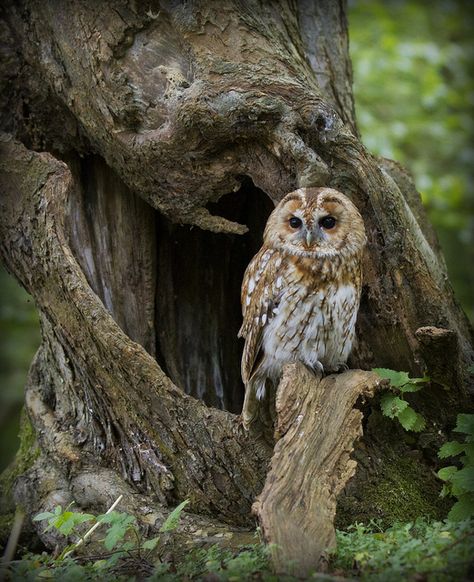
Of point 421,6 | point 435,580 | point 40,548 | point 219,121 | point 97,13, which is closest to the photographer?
point 435,580

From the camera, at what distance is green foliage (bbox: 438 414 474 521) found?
2.95 m

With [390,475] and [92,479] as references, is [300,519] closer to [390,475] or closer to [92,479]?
[390,475]

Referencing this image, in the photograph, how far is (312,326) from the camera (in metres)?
3.36

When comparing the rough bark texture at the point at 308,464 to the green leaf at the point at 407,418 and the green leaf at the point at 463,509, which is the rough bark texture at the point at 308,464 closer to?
the green leaf at the point at 407,418

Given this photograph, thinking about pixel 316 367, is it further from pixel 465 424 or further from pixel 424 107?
pixel 424 107

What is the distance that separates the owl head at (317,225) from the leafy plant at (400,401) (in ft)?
1.98

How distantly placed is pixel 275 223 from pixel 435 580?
1.77 meters

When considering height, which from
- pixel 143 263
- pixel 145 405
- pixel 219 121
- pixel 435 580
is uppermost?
pixel 219 121

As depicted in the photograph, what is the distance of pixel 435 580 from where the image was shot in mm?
2184

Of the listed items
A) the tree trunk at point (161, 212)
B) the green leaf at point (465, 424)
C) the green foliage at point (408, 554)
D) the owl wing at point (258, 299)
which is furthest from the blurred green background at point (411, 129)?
the green foliage at point (408, 554)

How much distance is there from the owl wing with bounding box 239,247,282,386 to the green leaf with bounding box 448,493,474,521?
1.12 meters

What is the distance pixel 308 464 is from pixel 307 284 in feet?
3.35

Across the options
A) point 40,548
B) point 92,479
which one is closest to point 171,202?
point 92,479

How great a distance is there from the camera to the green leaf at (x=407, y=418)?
3.23m
